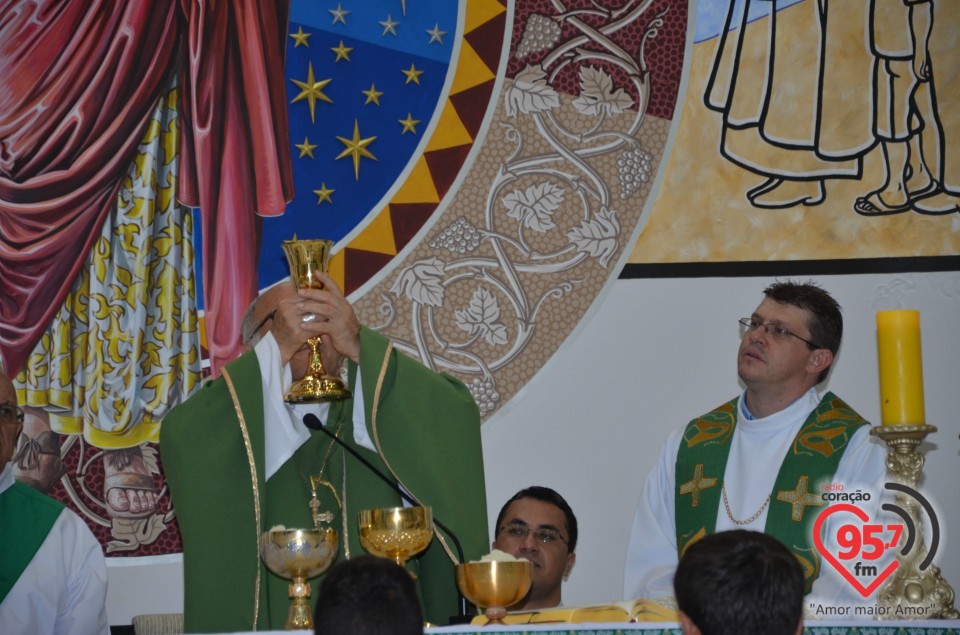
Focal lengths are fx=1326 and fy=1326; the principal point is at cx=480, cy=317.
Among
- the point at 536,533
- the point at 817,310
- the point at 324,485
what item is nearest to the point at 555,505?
the point at 536,533

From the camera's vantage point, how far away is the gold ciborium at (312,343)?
3729 millimetres

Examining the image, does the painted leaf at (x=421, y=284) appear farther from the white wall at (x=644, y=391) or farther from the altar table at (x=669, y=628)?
the altar table at (x=669, y=628)

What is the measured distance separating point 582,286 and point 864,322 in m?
1.22

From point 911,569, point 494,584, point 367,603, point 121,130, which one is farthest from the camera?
point 121,130

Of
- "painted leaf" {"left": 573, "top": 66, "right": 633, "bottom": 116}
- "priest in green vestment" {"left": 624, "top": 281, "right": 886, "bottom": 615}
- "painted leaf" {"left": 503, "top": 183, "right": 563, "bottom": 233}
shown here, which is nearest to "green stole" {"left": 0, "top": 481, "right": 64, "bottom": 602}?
"priest in green vestment" {"left": 624, "top": 281, "right": 886, "bottom": 615}

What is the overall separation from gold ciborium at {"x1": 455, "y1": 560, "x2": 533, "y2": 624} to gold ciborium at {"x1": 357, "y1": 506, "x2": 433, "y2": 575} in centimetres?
22

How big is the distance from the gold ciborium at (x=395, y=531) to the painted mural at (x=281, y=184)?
7.04ft

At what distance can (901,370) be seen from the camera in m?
3.18

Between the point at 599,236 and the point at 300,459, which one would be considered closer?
the point at 300,459

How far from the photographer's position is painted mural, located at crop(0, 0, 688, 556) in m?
5.29

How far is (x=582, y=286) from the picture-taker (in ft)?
18.3

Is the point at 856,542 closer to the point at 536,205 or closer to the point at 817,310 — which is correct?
the point at 817,310

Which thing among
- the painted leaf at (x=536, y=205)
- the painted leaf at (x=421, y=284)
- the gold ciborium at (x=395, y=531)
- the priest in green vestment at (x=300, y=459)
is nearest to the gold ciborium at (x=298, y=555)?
the gold ciborium at (x=395, y=531)

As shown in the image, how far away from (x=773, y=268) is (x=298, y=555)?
3031 mm
